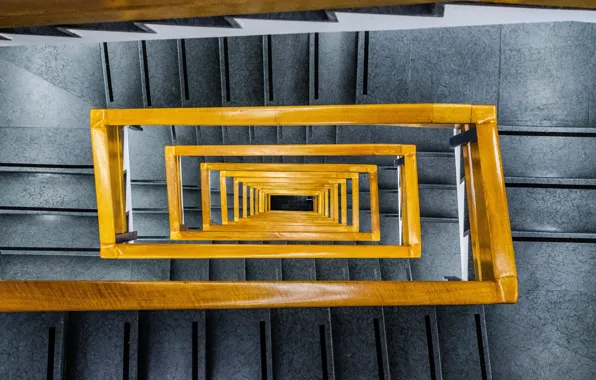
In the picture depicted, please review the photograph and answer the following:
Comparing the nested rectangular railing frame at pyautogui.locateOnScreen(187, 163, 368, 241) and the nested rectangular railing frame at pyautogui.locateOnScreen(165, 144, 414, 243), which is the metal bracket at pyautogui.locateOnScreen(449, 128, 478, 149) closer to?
the nested rectangular railing frame at pyautogui.locateOnScreen(165, 144, 414, 243)

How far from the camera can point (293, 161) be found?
732cm

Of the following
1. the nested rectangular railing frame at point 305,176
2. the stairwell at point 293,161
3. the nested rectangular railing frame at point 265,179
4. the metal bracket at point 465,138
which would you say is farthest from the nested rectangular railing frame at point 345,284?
the nested rectangular railing frame at point 265,179

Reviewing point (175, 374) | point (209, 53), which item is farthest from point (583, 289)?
point (209, 53)

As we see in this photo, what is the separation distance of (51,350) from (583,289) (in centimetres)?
362

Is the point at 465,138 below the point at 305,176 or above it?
above

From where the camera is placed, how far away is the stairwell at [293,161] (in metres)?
2.27

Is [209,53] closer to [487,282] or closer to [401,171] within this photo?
[401,171]

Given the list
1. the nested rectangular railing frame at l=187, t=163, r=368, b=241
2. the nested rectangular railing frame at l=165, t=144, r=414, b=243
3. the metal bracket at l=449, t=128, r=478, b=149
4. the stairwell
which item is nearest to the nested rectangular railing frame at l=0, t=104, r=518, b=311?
the metal bracket at l=449, t=128, r=478, b=149

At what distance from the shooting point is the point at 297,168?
691 centimetres

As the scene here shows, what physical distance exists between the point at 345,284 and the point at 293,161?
5.50 metres

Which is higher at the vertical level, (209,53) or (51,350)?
(209,53)

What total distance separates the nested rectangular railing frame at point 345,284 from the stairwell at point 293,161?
0.41 m

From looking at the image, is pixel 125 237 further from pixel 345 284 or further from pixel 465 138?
pixel 465 138

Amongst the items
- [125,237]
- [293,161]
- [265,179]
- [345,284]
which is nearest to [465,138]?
[345,284]
